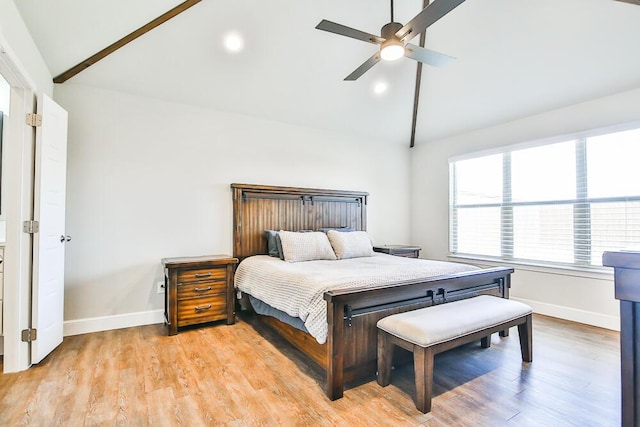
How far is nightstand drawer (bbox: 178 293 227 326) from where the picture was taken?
3314 millimetres

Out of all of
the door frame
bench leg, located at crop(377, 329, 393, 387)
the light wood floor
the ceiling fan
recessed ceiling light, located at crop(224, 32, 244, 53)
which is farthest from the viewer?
recessed ceiling light, located at crop(224, 32, 244, 53)

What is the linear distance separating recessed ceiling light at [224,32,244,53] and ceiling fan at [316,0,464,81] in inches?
51.4

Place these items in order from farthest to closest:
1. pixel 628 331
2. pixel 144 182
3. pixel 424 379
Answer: pixel 144 182 < pixel 424 379 < pixel 628 331

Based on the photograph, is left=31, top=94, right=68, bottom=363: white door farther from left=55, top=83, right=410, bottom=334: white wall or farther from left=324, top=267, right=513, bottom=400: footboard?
left=324, top=267, right=513, bottom=400: footboard

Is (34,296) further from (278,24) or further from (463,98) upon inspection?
(463,98)

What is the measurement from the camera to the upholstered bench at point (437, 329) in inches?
78.3

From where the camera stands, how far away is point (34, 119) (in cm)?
253

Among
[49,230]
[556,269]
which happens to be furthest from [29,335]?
[556,269]

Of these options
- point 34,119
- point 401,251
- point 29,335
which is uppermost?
point 34,119

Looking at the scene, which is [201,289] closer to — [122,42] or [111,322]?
[111,322]

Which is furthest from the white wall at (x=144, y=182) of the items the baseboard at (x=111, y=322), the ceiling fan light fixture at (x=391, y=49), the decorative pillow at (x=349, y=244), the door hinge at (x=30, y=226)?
the ceiling fan light fixture at (x=391, y=49)

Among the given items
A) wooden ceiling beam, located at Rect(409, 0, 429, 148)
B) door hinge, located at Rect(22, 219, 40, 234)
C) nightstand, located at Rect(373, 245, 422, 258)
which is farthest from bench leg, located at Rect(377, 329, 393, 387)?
wooden ceiling beam, located at Rect(409, 0, 429, 148)

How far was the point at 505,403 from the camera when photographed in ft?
6.75

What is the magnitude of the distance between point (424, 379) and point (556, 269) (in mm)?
2993
